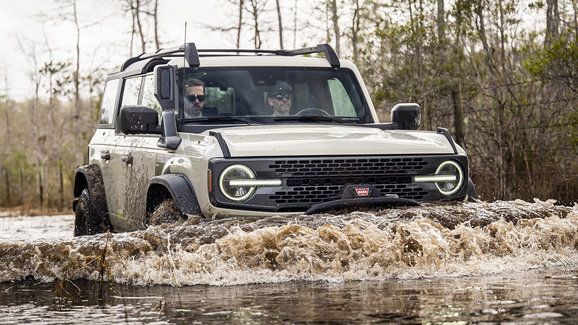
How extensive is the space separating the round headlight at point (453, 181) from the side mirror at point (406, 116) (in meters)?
1.18

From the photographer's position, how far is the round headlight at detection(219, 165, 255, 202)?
8.45m

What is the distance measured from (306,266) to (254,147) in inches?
36.5

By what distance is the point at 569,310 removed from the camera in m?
6.38

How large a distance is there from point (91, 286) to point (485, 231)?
8.89ft

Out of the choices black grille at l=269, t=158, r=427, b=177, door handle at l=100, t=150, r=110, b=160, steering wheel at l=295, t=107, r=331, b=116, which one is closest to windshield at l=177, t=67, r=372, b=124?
steering wheel at l=295, t=107, r=331, b=116

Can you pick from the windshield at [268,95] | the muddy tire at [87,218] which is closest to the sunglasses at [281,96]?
the windshield at [268,95]

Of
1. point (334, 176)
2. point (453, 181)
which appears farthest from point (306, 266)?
point (453, 181)

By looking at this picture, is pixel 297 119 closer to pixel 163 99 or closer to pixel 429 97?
pixel 163 99

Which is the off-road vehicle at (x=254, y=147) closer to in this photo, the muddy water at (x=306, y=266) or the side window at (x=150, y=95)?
the side window at (x=150, y=95)

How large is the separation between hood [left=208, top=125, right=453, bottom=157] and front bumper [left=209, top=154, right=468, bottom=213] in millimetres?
49

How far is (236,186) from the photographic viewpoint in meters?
8.49

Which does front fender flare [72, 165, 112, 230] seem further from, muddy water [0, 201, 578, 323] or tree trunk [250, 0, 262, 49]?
tree trunk [250, 0, 262, 49]

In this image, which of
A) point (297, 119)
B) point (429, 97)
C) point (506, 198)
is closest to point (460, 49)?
point (429, 97)

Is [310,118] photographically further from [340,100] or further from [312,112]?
[340,100]
